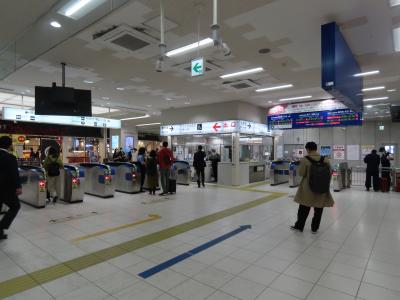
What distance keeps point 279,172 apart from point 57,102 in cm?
828

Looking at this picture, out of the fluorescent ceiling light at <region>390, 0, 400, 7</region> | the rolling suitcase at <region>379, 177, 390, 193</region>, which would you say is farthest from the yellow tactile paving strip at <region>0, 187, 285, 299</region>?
the rolling suitcase at <region>379, 177, 390, 193</region>

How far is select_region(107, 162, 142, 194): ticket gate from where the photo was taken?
26.4ft

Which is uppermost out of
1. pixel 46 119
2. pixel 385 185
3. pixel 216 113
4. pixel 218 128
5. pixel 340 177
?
pixel 216 113

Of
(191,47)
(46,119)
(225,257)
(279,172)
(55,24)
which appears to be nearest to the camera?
(225,257)

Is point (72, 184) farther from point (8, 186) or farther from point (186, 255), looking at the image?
point (186, 255)

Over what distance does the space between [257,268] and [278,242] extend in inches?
39.4

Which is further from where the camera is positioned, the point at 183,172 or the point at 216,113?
the point at 216,113

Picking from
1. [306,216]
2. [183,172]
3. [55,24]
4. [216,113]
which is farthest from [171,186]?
[55,24]

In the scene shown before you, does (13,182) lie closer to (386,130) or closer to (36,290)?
(36,290)

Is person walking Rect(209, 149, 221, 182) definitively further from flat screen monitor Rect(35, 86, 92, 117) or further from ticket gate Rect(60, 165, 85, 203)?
flat screen monitor Rect(35, 86, 92, 117)

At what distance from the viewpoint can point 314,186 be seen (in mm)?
4102

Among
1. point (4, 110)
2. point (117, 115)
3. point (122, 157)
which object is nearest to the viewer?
point (4, 110)

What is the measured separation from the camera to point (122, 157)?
388 inches

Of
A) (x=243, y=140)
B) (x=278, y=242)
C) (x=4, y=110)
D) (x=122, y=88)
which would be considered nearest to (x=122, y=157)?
(x=122, y=88)
